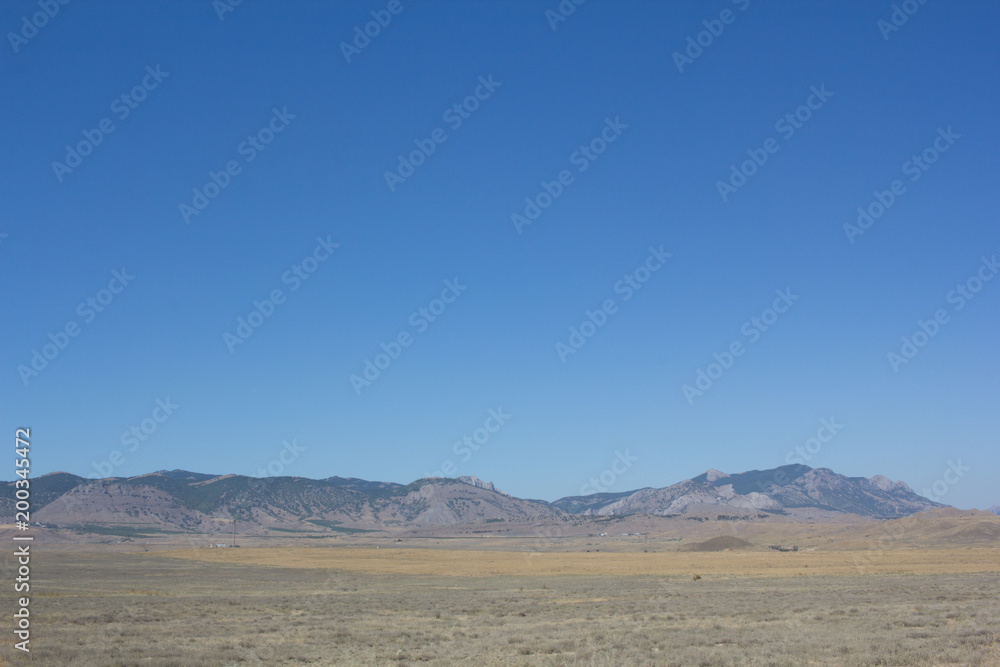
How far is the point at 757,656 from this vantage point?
19000 millimetres

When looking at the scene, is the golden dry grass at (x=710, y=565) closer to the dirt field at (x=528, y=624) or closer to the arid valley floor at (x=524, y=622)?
the arid valley floor at (x=524, y=622)

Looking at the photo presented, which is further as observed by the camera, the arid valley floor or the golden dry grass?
the golden dry grass

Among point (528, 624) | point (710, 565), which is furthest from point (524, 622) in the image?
Result: point (710, 565)

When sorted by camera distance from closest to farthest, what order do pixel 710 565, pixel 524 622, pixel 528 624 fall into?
1. pixel 528 624
2. pixel 524 622
3. pixel 710 565

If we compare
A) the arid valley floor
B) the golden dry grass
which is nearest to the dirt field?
the arid valley floor

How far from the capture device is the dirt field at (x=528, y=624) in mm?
19594

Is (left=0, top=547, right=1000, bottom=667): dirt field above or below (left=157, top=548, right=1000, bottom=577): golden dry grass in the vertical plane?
above

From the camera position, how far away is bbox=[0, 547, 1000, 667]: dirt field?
19.6 meters

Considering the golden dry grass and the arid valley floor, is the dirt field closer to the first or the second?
the arid valley floor

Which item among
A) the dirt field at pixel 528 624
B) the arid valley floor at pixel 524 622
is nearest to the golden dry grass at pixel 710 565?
the arid valley floor at pixel 524 622

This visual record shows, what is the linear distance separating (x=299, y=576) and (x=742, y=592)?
129 ft

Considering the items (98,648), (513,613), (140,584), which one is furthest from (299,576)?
(98,648)

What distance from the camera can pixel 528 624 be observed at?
2766 cm

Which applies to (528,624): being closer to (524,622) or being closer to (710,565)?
(524,622)
